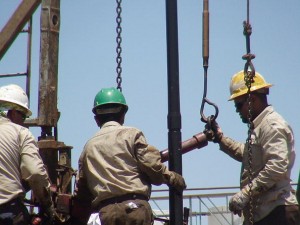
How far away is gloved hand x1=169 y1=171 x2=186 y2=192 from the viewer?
8.38 metres

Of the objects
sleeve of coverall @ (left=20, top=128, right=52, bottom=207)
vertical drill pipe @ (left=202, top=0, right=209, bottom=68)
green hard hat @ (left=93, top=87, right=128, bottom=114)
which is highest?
vertical drill pipe @ (left=202, top=0, right=209, bottom=68)

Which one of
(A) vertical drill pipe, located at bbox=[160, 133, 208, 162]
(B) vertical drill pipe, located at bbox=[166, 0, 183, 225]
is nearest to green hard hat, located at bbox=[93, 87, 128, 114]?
(B) vertical drill pipe, located at bbox=[166, 0, 183, 225]

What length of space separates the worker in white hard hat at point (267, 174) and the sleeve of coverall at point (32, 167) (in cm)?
184

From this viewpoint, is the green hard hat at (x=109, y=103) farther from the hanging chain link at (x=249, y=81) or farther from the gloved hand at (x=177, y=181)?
the hanging chain link at (x=249, y=81)

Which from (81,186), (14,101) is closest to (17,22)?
(14,101)

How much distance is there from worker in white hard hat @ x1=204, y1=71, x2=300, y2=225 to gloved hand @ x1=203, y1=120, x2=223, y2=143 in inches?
25.1

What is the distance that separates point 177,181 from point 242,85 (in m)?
1.34

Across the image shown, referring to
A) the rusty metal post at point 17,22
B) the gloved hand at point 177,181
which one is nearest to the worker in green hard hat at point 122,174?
the gloved hand at point 177,181

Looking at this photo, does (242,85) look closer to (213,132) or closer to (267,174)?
(213,132)

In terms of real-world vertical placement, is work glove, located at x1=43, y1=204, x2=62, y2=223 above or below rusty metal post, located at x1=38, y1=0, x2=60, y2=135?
below

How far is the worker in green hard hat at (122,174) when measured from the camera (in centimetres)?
820

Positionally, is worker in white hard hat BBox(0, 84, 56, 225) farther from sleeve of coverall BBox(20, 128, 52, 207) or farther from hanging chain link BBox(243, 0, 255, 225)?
hanging chain link BBox(243, 0, 255, 225)

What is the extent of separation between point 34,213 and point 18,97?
125cm

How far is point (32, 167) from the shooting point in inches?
324
